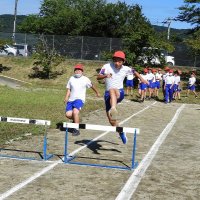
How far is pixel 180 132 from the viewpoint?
1409cm

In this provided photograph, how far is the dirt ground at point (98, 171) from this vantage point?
683cm

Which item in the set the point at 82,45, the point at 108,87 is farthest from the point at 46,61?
the point at 108,87

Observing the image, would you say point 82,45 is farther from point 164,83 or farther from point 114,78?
point 114,78

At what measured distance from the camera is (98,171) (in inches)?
322

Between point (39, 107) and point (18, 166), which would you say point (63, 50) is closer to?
point (39, 107)

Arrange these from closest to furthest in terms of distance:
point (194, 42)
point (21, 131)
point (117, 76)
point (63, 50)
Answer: point (117, 76), point (21, 131), point (194, 42), point (63, 50)

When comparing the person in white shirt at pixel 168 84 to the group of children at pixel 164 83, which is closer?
the group of children at pixel 164 83

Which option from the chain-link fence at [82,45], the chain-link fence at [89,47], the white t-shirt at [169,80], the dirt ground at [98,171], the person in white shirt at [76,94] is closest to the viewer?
the dirt ground at [98,171]

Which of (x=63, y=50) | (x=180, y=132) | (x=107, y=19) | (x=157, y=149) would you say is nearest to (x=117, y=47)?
(x=63, y=50)

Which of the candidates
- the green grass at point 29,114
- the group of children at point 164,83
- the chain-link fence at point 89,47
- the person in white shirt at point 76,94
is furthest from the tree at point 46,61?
the person in white shirt at point 76,94

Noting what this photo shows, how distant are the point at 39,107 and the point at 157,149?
29.9 feet

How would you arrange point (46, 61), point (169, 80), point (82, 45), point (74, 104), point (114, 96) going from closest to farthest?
point (114, 96) < point (74, 104) < point (169, 80) < point (46, 61) < point (82, 45)

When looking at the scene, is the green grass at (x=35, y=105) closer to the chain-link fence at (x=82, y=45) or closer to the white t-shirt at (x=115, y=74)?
the white t-shirt at (x=115, y=74)

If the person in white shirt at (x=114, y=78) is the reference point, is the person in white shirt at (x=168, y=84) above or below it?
below
